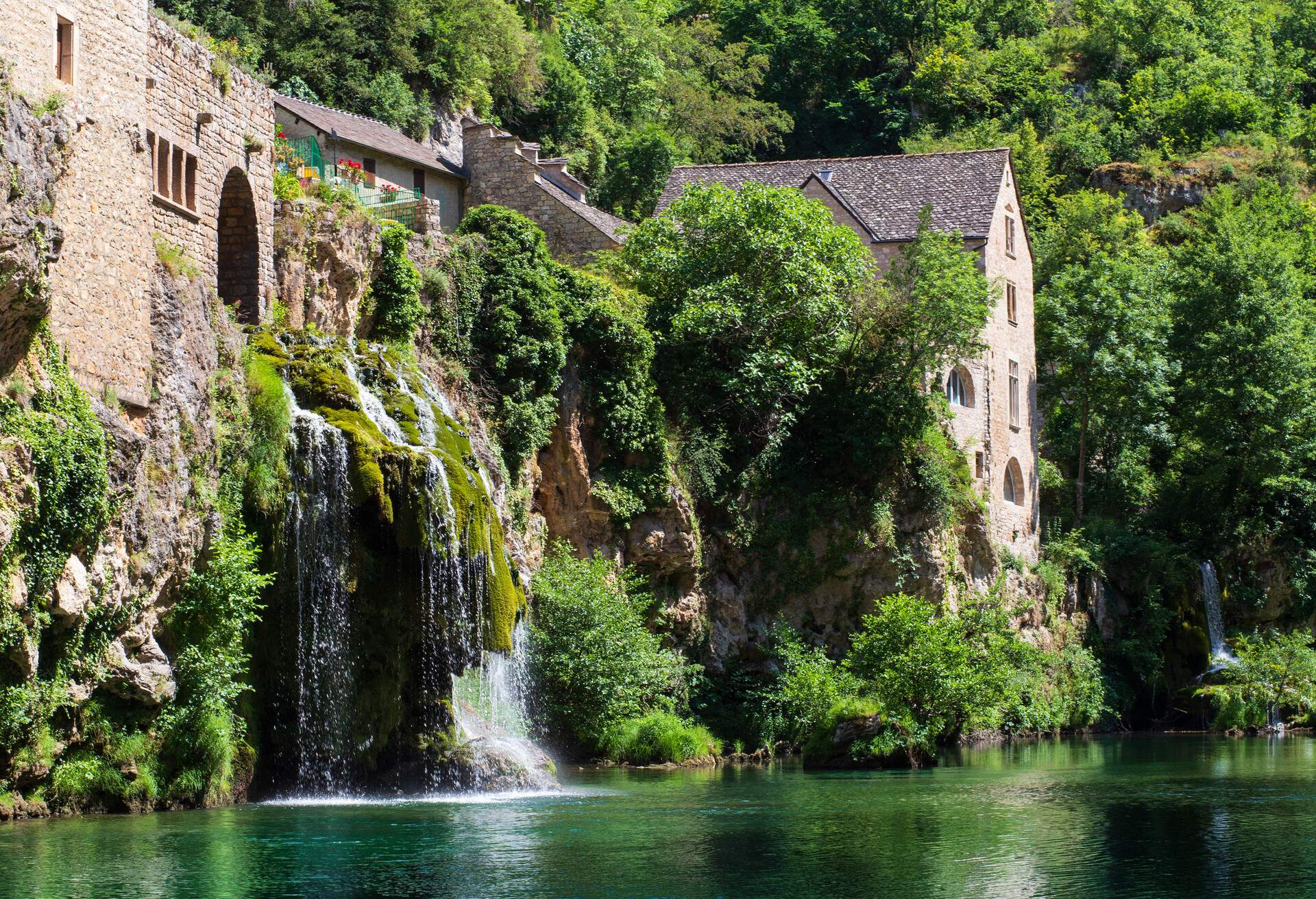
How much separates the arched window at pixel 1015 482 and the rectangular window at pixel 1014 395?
1.42m

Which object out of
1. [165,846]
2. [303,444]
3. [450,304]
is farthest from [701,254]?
[165,846]

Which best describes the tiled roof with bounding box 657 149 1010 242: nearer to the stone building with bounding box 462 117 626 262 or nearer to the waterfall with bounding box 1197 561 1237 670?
the stone building with bounding box 462 117 626 262

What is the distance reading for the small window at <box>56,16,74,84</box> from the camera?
27.2m

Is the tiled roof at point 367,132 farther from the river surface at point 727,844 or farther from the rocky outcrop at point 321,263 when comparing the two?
the river surface at point 727,844

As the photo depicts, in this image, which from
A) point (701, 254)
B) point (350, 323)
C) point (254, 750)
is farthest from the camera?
point (701, 254)

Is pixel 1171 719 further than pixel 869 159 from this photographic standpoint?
No

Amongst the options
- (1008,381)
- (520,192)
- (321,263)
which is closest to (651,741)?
(321,263)

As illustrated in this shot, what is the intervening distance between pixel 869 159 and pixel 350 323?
1173 inches

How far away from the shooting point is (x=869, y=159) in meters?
61.5

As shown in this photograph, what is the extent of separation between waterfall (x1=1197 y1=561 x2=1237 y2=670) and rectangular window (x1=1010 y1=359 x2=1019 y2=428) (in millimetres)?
8189

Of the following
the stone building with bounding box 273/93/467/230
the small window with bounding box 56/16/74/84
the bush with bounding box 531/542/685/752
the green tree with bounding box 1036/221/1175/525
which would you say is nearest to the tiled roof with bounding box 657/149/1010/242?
the green tree with bounding box 1036/221/1175/525

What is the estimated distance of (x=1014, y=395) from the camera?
59.8m

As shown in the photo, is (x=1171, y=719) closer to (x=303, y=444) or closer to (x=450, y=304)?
(x=450, y=304)

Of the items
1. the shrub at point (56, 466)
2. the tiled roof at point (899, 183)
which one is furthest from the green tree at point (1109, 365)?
the shrub at point (56, 466)
